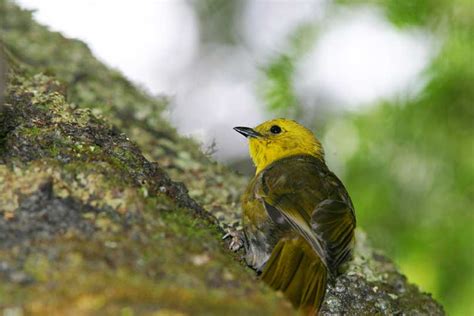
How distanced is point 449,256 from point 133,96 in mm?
2874

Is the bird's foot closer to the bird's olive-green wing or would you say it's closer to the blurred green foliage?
the bird's olive-green wing

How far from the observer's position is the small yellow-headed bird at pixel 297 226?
309 cm

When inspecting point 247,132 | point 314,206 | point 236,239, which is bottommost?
point 236,239

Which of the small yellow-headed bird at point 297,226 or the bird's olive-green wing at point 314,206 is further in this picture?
the bird's olive-green wing at point 314,206

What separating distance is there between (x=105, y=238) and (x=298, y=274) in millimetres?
1007

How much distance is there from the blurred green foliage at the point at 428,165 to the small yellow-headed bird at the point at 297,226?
103cm

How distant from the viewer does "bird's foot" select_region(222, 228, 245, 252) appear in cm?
371

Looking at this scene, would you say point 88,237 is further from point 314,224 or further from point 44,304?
point 314,224

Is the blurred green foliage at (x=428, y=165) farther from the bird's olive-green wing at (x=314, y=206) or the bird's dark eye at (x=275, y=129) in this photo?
the bird's olive-green wing at (x=314, y=206)

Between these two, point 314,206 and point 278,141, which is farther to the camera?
point 278,141

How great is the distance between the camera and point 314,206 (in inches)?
143

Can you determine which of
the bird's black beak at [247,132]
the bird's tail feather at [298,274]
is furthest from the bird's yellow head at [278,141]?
the bird's tail feather at [298,274]

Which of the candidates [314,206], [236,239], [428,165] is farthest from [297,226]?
[428,165]

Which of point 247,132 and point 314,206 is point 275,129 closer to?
point 247,132
